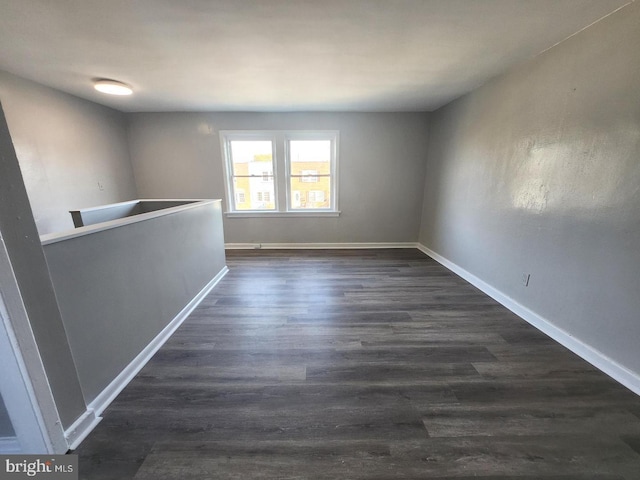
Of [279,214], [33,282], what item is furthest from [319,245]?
[33,282]

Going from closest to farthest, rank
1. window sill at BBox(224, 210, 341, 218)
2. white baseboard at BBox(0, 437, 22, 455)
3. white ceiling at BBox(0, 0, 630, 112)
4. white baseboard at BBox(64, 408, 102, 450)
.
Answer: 1. white baseboard at BBox(0, 437, 22, 455)
2. white baseboard at BBox(64, 408, 102, 450)
3. white ceiling at BBox(0, 0, 630, 112)
4. window sill at BBox(224, 210, 341, 218)

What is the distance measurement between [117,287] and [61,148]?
2830 millimetres

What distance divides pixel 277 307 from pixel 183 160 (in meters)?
3.37

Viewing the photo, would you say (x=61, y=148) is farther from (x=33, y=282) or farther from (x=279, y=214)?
(x=33, y=282)

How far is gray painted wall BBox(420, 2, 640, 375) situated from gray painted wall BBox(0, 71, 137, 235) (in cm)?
511

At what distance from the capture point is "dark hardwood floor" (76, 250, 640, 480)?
112 cm

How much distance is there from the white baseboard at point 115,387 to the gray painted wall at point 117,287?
0.03 m

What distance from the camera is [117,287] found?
5.00 ft

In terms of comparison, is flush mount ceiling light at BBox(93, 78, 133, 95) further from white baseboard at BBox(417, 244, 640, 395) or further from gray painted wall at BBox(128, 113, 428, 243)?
white baseboard at BBox(417, 244, 640, 395)

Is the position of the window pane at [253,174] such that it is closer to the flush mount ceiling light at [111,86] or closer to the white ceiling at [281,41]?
the white ceiling at [281,41]

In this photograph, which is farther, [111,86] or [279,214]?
[279,214]

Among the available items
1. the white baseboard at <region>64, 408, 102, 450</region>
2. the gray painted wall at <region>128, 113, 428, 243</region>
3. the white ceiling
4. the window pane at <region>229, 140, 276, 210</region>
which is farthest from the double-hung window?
the white baseboard at <region>64, 408, 102, 450</region>

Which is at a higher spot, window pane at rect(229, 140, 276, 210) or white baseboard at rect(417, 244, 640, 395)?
window pane at rect(229, 140, 276, 210)

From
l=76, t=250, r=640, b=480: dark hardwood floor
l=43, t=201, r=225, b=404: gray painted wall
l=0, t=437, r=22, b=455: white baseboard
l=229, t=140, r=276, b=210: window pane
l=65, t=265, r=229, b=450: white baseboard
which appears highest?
l=229, t=140, r=276, b=210: window pane
